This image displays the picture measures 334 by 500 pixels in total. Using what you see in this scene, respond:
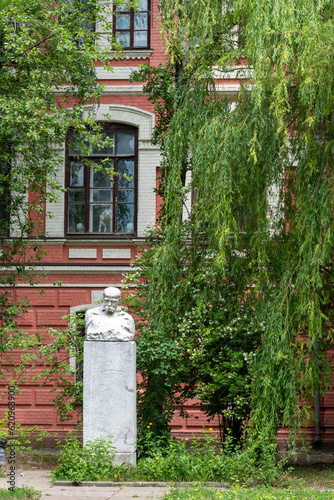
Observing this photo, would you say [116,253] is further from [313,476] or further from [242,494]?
[242,494]

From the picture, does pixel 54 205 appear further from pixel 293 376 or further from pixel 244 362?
pixel 293 376

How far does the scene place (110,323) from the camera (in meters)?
10.1

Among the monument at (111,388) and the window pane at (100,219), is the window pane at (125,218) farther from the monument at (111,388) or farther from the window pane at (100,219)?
the monument at (111,388)

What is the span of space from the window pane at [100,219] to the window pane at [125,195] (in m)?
0.33

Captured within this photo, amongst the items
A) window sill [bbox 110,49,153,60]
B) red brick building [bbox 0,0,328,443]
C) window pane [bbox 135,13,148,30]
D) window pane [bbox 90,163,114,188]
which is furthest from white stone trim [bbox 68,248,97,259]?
window pane [bbox 135,13,148,30]

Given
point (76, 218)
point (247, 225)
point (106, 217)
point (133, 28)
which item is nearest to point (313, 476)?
point (247, 225)

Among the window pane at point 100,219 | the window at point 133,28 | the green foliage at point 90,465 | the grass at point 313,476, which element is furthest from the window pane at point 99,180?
the green foliage at point 90,465

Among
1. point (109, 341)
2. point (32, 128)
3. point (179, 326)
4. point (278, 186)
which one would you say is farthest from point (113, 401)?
point (32, 128)

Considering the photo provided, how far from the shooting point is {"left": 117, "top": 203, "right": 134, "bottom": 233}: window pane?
659 inches

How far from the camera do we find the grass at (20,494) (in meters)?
7.91

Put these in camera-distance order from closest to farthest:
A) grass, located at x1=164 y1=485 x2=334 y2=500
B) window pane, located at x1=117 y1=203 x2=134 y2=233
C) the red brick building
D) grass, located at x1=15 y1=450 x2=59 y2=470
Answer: grass, located at x1=164 y1=485 x2=334 y2=500
grass, located at x1=15 y1=450 x2=59 y2=470
the red brick building
window pane, located at x1=117 y1=203 x2=134 y2=233

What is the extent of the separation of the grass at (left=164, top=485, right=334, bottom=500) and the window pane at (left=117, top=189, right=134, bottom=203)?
30.7 feet

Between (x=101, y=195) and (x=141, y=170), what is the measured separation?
121 cm

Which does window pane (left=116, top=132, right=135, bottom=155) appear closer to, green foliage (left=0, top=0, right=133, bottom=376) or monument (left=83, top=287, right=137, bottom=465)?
green foliage (left=0, top=0, right=133, bottom=376)
